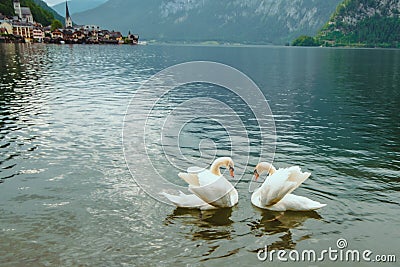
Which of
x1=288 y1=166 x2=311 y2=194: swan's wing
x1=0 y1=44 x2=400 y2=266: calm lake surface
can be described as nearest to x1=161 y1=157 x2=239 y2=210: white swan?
x1=0 y1=44 x2=400 y2=266: calm lake surface

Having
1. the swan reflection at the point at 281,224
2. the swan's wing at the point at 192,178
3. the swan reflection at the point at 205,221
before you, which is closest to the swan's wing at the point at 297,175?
the swan reflection at the point at 281,224

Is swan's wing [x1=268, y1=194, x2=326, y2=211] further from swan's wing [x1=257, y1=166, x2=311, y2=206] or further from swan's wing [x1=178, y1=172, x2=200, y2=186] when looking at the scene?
swan's wing [x1=178, y1=172, x2=200, y2=186]

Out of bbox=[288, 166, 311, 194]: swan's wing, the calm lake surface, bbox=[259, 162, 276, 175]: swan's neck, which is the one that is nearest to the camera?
the calm lake surface

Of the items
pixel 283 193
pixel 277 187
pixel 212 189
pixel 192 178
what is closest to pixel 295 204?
pixel 283 193

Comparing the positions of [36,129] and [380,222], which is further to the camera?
[36,129]

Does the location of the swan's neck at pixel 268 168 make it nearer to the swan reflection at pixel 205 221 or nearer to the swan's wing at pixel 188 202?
the swan reflection at pixel 205 221

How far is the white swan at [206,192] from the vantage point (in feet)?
→ 49.9

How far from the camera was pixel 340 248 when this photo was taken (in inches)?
534

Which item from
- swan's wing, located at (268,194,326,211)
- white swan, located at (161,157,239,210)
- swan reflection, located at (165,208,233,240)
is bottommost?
swan reflection, located at (165,208,233,240)

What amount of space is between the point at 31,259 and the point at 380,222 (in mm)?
13236

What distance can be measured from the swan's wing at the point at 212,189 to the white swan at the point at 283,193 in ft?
4.74

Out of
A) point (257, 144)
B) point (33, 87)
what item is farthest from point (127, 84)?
point (257, 144)

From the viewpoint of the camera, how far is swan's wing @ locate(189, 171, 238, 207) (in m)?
15.2

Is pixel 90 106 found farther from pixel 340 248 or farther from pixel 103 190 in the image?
pixel 340 248
